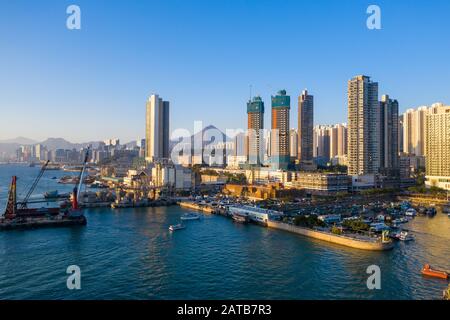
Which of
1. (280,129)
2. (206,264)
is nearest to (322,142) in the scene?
(280,129)

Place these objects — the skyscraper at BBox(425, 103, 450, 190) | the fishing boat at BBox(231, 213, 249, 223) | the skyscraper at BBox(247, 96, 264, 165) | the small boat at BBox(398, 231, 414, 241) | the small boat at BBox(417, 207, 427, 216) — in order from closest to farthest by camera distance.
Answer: the small boat at BBox(398, 231, 414, 241) < the fishing boat at BBox(231, 213, 249, 223) < the small boat at BBox(417, 207, 427, 216) < the skyscraper at BBox(425, 103, 450, 190) < the skyscraper at BBox(247, 96, 264, 165)

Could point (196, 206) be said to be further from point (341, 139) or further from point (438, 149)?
point (341, 139)

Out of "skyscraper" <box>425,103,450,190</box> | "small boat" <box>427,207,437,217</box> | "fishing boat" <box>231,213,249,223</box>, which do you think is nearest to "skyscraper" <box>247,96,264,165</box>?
"skyscraper" <box>425,103,450,190</box>

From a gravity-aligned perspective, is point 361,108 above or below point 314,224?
above

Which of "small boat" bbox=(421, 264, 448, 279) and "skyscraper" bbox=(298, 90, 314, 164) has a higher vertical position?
"skyscraper" bbox=(298, 90, 314, 164)

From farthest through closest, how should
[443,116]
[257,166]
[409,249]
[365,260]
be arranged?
[257,166] < [443,116] < [409,249] < [365,260]

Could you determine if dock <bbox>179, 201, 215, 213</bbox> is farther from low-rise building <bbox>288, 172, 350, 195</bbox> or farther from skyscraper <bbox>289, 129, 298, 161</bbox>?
skyscraper <bbox>289, 129, 298, 161</bbox>
